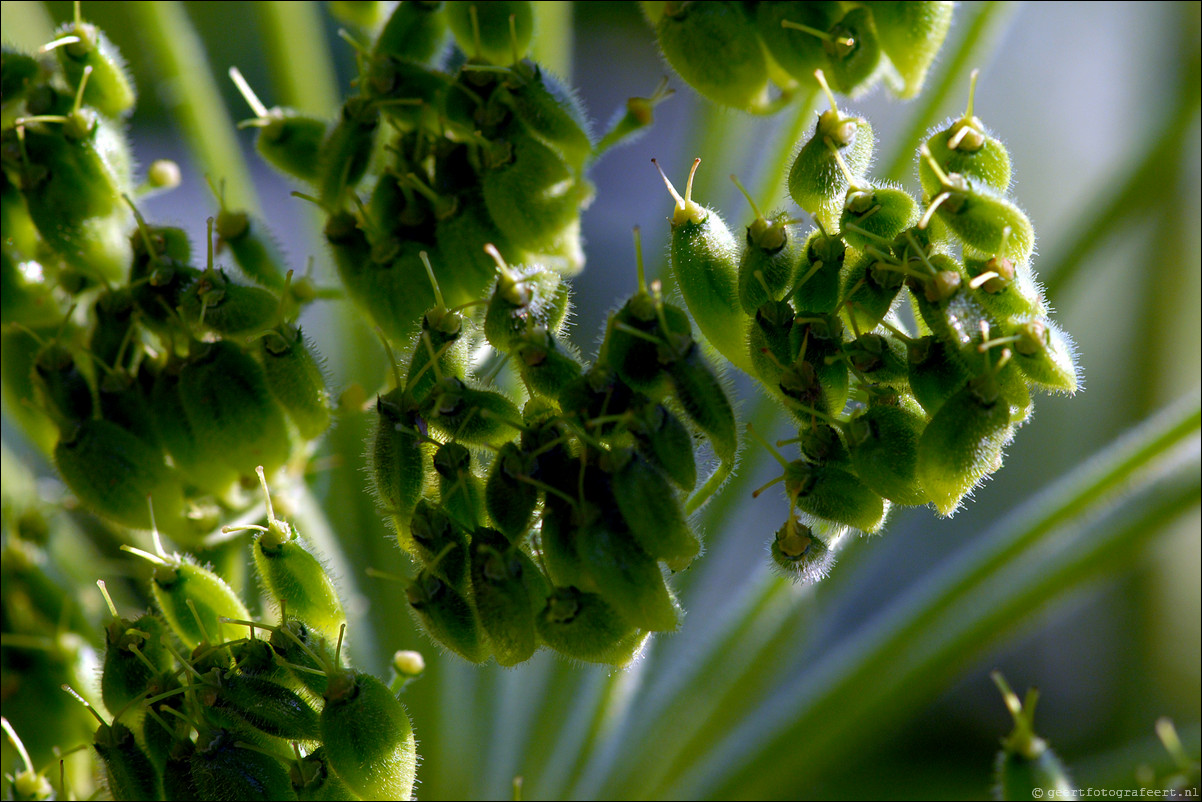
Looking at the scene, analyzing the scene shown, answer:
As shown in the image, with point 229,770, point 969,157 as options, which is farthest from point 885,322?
point 229,770

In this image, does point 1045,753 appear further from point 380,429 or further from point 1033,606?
point 380,429

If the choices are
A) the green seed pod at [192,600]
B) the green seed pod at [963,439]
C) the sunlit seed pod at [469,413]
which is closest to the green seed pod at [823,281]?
the green seed pod at [963,439]

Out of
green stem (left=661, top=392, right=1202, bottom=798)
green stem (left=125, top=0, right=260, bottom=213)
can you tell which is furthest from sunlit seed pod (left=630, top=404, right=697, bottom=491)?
green stem (left=125, top=0, right=260, bottom=213)

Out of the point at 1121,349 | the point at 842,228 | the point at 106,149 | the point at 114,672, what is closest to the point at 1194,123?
the point at 1121,349

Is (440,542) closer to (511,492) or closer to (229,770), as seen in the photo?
(511,492)

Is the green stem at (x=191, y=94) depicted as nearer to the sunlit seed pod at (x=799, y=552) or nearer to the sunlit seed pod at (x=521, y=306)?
the sunlit seed pod at (x=521, y=306)

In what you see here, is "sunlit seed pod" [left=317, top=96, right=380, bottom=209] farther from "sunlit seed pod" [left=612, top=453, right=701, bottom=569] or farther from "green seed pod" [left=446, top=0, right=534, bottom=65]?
"sunlit seed pod" [left=612, top=453, right=701, bottom=569]
